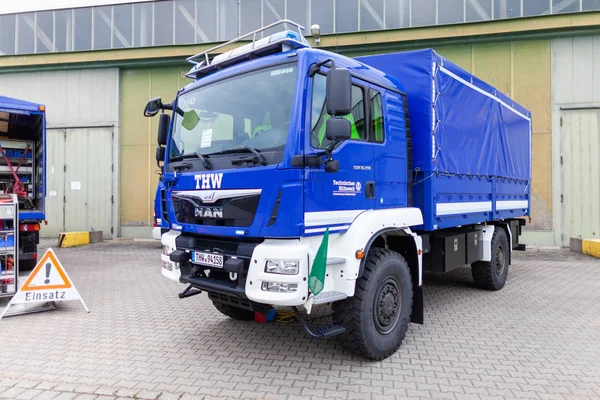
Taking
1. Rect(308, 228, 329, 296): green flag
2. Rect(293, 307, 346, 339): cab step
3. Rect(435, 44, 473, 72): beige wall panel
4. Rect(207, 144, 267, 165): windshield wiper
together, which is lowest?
Rect(293, 307, 346, 339): cab step

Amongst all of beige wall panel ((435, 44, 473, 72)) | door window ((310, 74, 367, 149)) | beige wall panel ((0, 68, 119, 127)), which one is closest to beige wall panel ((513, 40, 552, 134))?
beige wall panel ((435, 44, 473, 72))

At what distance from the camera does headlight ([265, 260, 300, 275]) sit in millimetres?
3279

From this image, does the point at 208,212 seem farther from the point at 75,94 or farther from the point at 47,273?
the point at 75,94

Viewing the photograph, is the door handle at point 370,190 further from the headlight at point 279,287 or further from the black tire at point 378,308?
the headlight at point 279,287

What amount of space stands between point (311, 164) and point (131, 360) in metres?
2.70

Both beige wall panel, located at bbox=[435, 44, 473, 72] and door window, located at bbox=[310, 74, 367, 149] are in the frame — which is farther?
beige wall panel, located at bbox=[435, 44, 473, 72]

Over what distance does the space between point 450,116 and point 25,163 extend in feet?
29.0

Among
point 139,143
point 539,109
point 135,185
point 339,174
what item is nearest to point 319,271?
point 339,174

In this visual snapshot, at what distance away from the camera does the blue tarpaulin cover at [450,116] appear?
4.77m

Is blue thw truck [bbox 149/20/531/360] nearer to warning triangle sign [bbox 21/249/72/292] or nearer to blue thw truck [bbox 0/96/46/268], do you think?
warning triangle sign [bbox 21/249/72/292]

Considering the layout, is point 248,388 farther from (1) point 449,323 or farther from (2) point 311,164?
(1) point 449,323

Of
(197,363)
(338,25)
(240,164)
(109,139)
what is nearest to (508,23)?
(338,25)

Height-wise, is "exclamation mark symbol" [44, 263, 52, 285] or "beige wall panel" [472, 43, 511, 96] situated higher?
"beige wall panel" [472, 43, 511, 96]

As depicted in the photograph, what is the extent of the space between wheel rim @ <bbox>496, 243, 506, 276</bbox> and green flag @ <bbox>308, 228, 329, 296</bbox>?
15.7 feet
